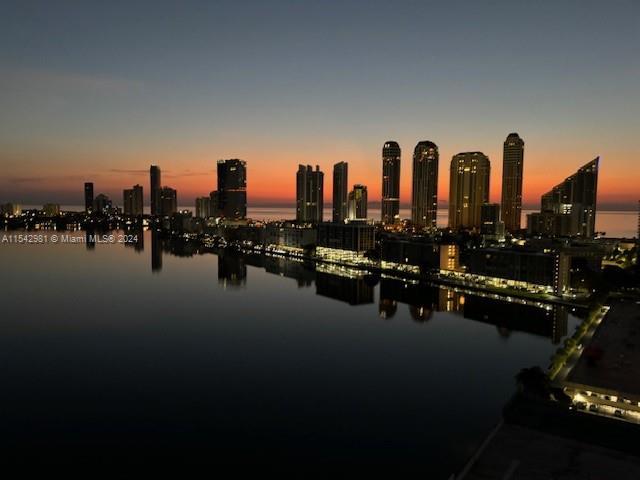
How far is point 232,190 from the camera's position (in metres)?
114

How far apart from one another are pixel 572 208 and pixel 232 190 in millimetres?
76499

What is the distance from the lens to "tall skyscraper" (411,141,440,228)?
102m

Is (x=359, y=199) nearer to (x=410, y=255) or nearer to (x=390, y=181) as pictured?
(x=390, y=181)

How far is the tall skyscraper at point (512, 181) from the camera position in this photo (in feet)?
315

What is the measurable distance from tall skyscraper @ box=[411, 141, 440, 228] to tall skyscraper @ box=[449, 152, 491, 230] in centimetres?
438

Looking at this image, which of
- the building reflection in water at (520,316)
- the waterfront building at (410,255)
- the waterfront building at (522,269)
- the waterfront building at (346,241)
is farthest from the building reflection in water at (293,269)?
the building reflection in water at (520,316)

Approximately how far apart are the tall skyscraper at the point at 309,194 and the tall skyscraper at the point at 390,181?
17.1 meters

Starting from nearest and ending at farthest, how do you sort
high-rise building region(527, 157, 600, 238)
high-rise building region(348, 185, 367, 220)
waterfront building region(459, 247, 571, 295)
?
waterfront building region(459, 247, 571, 295) < high-rise building region(527, 157, 600, 238) < high-rise building region(348, 185, 367, 220)

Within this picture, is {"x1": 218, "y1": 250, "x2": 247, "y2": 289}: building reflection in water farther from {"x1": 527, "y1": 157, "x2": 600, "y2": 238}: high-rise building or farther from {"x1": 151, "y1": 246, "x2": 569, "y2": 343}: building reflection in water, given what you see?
{"x1": 527, "y1": 157, "x2": 600, "y2": 238}: high-rise building

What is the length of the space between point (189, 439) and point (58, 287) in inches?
884

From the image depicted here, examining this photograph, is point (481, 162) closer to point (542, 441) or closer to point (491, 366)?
point (491, 366)

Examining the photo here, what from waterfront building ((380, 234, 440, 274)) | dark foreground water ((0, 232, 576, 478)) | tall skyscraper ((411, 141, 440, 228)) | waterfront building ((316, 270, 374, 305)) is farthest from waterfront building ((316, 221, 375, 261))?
tall skyscraper ((411, 141, 440, 228))

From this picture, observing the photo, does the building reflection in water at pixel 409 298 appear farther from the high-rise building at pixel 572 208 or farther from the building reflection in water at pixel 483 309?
the high-rise building at pixel 572 208

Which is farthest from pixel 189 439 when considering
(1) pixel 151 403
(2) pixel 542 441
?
(2) pixel 542 441
